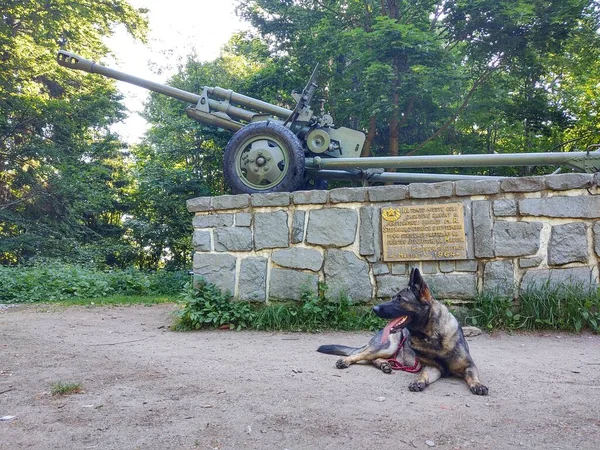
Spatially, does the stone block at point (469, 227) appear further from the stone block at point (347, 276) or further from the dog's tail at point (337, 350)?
the dog's tail at point (337, 350)

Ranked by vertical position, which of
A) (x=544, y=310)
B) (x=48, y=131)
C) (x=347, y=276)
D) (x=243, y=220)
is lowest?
(x=544, y=310)

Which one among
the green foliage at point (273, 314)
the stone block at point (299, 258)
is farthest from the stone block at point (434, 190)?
the green foliage at point (273, 314)

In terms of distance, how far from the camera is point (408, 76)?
9.59 metres

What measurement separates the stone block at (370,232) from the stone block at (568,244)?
1.80 meters

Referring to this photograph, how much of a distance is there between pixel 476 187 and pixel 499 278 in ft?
3.30

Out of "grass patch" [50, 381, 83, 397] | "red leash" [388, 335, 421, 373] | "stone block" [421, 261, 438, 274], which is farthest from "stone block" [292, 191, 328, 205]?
"grass patch" [50, 381, 83, 397]

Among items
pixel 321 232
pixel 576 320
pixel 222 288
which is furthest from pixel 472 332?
pixel 222 288

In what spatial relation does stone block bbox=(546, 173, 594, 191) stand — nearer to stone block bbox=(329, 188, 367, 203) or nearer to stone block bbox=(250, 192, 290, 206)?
stone block bbox=(329, 188, 367, 203)

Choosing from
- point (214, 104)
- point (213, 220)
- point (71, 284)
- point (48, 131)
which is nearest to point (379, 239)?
point (213, 220)

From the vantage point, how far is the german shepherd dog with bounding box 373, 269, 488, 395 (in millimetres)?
3229

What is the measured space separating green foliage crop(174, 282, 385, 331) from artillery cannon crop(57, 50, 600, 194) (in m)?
1.48

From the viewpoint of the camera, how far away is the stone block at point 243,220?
580cm

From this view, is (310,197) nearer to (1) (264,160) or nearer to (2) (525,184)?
(1) (264,160)

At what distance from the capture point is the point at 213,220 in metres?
5.93
